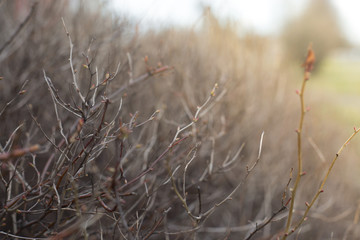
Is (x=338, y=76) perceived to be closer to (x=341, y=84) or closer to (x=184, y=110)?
(x=341, y=84)

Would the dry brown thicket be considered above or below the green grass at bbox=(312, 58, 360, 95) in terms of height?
above

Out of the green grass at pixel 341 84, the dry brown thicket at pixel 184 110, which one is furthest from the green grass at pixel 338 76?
the dry brown thicket at pixel 184 110

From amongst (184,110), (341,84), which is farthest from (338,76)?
(184,110)

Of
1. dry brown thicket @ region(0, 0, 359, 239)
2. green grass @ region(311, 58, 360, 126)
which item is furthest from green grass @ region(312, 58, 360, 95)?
dry brown thicket @ region(0, 0, 359, 239)

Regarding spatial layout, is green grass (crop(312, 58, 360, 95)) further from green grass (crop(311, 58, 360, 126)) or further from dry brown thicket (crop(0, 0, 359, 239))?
dry brown thicket (crop(0, 0, 359, 239))

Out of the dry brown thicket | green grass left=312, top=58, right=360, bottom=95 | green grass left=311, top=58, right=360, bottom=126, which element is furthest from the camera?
green grass left=312, top=58, right=360, bottom=95

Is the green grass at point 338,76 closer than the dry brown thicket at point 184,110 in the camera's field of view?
No

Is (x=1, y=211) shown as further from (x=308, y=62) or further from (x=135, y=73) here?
(x=135, y=73)

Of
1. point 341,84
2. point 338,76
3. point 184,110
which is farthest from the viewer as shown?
point 338,76

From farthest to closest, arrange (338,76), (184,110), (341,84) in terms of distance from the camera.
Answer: (338,76) < (341,84) < (184,110)

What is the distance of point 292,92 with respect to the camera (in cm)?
587

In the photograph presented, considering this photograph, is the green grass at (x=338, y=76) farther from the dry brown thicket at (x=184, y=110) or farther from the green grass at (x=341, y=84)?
the dry brown thicket at (x=184, y=110)

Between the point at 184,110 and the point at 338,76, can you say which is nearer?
the point at 184,110

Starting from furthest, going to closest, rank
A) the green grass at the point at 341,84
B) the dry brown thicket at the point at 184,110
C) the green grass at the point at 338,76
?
the green grass at the point at 338,76, the green grass at the point at 341,84, the dry brown thicket at the point at 184,110
